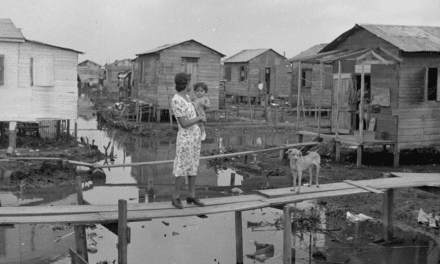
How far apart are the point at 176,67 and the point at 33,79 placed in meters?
11.0

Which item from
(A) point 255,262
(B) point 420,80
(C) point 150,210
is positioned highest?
(B) point 420,80

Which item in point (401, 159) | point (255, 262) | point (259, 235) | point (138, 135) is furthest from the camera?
point (138, 135)

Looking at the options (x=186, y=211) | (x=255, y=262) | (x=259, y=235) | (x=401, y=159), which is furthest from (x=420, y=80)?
(x=186, y=211)

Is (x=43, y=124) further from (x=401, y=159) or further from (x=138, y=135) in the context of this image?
(x=401, y=159)

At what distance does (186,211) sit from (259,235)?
356cm

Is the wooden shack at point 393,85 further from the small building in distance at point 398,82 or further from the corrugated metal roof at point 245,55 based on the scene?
the corrugated metal roof at point 245,55

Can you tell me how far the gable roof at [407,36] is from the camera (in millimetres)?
17609

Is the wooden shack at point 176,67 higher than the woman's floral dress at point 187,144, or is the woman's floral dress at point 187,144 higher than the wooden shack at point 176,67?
the wooden shack at point 176,67

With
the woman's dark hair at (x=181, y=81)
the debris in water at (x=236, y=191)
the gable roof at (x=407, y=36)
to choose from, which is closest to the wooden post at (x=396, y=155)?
the gable roof at (x=407, y=36)

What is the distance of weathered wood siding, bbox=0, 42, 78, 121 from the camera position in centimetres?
2036

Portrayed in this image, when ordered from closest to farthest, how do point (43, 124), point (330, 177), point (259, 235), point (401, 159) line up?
point (259, 235) < point (330, 177) < point (401, 159) < point (43, 124)

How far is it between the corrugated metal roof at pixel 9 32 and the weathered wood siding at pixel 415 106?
12.4 meters

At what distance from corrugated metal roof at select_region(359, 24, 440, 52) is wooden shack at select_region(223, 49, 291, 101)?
72.3 feet

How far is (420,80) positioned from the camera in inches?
712
